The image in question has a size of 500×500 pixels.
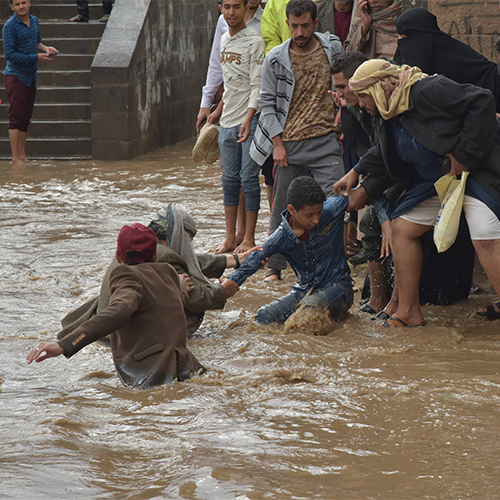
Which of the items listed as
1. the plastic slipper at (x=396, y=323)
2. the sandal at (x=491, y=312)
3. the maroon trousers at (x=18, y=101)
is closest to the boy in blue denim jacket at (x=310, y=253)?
the plastic slipper at (x=396, y=323)

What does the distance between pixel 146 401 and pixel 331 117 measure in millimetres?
3339

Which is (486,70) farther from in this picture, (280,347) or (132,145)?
(132,145)

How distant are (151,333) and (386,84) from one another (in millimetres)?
2124

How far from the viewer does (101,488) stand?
123 inches

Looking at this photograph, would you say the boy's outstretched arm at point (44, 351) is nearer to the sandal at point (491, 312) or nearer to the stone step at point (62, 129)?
the sandal at point (491, 312)

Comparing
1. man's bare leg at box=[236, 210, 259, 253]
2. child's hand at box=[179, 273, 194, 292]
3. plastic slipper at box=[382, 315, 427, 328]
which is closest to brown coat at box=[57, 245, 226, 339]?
child's hand at box=[179, 273, 194, 292]

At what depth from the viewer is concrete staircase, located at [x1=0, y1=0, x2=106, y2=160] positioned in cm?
1338

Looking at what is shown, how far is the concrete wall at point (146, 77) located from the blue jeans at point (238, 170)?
5.72 metres

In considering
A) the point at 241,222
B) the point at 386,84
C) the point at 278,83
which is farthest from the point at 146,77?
the point at 386,84

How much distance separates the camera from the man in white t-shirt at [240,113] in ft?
23.9

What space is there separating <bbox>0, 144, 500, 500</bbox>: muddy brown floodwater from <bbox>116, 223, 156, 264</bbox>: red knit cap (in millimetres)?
698

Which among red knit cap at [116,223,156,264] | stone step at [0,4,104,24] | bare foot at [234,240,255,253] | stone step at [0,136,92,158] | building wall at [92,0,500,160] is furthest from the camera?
stone step at [0,4,104,24]

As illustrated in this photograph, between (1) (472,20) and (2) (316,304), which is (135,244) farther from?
(1) (472,20)

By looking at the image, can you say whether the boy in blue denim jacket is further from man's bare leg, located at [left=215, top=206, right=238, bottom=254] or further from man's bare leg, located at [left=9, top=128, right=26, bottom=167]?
man's bare leg, located at [left=9, top=128, right=26, bottom=167]
